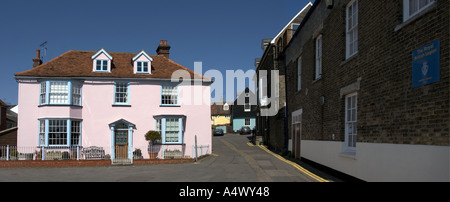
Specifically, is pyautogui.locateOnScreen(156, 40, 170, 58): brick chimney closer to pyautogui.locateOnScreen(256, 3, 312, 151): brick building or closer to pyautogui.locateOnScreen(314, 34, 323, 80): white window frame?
pyautogui.locateOnScreen(256, 3, 312, 151): brick building

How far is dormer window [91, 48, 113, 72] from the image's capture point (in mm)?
25188

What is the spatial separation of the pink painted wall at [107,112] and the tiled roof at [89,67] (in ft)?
2.11

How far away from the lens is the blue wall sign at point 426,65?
7.41m

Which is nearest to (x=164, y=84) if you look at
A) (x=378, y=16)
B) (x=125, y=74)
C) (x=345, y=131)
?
(x=125, y=74)

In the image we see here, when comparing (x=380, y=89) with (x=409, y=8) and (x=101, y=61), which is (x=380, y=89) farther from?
(x=101, y=61)

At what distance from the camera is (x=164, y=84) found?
83.4 ft

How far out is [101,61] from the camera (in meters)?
25.2

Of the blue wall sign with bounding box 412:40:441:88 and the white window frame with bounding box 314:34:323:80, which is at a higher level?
the white window frame with bounding box 314:34:323:80

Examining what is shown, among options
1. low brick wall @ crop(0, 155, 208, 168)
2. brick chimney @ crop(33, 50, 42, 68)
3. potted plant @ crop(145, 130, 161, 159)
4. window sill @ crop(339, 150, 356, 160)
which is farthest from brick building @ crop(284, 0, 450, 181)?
brick chimney @ crop(33, 50, 42, 68)

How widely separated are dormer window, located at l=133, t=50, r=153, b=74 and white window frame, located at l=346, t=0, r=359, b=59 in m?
15.7

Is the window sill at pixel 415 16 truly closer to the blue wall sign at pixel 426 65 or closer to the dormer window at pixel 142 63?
the blue wall sign at pixel 426 65

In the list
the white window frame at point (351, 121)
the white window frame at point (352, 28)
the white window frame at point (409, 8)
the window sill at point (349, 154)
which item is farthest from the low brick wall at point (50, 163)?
the white window frame at point (409, 8)

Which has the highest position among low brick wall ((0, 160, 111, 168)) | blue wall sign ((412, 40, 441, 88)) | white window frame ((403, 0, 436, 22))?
white window frame ((403, 0, 436, 22))
